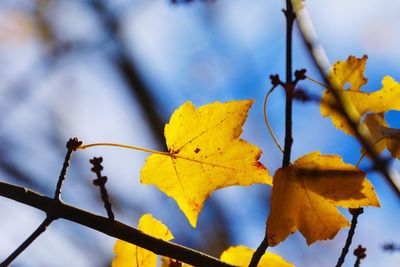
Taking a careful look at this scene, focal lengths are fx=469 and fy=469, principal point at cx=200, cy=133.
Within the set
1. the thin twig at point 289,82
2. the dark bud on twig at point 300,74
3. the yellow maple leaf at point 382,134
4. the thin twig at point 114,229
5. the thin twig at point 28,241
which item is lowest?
the thin twig at point 28,241

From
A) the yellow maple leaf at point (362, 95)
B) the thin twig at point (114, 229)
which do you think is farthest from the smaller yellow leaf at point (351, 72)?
the thin twig at point (114, 229)

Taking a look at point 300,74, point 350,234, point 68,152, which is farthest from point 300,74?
point 68,152

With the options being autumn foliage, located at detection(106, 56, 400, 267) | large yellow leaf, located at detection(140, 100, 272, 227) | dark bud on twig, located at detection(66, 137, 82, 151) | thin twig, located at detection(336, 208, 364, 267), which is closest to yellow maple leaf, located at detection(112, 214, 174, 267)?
autumn foliage, located at detection(106, 56, 400, 267)

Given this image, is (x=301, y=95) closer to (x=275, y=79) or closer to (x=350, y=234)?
(x=275, y=79)

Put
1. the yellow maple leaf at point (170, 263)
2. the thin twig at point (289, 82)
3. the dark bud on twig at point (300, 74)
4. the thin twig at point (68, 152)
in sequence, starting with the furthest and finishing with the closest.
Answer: the yellow maple leaf at point (170, 263) → the thin twig at point (68, 152) → the dark bud on twig at point (300, 74) → the thin twig at point (289, 82)

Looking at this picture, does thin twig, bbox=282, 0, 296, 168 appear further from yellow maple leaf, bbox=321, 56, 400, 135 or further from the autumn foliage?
yellow maple leaf, bbox=321, 56, 400, 135

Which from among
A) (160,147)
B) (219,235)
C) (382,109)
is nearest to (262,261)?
(382,109)

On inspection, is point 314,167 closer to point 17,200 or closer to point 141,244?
point 141,244

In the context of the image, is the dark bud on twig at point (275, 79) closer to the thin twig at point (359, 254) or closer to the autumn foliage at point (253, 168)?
the autumn foliage at point (253, 168)
